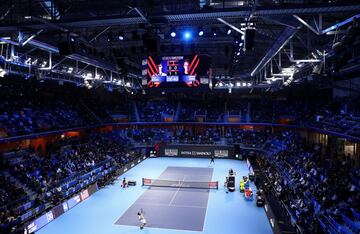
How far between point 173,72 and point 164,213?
9.90 m

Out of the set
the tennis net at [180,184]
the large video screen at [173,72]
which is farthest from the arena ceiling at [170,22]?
the tennis net at [180,184]

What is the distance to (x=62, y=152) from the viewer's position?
95.8 ft

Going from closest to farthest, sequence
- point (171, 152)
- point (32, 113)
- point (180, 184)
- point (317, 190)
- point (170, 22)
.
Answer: point (170, 22)
point (317, 190)
point (180, 184)
point (32, 113)
point (171, 152)

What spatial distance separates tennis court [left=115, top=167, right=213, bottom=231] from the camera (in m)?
17.3

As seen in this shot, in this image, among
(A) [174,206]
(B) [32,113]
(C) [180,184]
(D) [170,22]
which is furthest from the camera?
(B) [32,113]

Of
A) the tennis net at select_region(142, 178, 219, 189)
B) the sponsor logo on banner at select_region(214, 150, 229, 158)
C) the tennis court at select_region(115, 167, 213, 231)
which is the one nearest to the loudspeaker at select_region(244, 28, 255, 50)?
the tennis court at select_region(115, 167, 213, 231)

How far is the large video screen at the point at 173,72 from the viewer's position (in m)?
14.3

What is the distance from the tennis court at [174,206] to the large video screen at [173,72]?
28.1 ft

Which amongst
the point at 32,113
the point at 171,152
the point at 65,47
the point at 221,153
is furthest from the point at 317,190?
the point at 32,113

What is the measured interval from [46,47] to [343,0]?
13.7m

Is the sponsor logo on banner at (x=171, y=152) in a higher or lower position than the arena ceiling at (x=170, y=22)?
lower

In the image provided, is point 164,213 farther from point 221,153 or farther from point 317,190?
point 221,153

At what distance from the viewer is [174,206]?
66.4 feet

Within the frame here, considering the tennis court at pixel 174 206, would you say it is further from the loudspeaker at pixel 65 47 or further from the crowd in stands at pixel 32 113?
the crowd in stands at pixel 32 113
